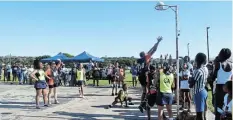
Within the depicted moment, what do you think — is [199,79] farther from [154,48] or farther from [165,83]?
[154,48]

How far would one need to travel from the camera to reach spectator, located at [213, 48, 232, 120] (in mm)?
7855

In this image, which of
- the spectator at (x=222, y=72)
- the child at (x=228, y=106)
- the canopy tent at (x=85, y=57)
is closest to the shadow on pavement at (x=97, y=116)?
the spectator at (x=222, y=72)

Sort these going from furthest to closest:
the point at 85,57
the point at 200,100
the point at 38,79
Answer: the point at 85,57 < the point at 38,79 < the point at 200,100

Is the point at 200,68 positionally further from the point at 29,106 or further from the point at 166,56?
the point at 166,56

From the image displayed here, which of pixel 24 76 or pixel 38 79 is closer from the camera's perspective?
pixel 38 79

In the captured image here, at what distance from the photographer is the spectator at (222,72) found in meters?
7.86

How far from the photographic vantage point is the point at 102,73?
3052 cm

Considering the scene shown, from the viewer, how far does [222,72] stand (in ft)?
26.1

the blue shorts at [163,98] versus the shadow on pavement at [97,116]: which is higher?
the blue shorts at [163,98]

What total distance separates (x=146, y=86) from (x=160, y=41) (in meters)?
1.69

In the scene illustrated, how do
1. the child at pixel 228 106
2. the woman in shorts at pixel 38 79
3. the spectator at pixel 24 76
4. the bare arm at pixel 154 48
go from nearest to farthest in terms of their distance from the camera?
the child at pixel 228 106
the bare arm at pixel 154 48
the woman in shorts at pixel 38 79
the spectator at pixel 24 76

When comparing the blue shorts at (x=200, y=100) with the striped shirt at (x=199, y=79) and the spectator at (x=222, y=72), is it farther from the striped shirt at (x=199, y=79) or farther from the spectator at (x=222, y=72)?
the spectator at (x=222, y=72)

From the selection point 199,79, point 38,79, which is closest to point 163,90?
point 199,79

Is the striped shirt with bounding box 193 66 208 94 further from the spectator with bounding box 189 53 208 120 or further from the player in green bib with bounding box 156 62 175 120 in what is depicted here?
the player in green bib with bounding box 156 62 175 120
